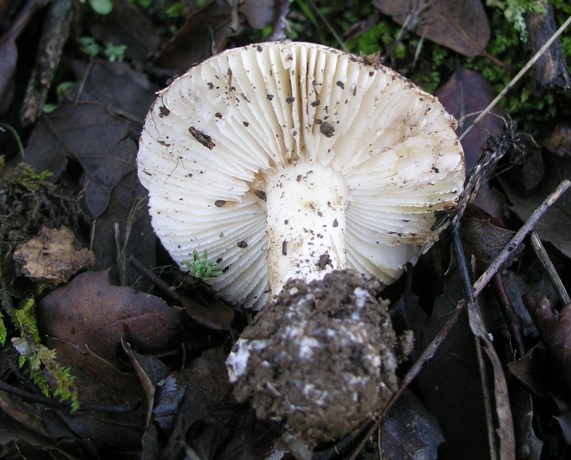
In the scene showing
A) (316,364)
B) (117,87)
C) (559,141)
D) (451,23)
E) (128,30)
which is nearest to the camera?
(316,364)

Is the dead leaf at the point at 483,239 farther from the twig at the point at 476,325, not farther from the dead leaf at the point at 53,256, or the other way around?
the dead leaf at the point at 53,256

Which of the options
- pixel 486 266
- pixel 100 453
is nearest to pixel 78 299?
pixel 100 453

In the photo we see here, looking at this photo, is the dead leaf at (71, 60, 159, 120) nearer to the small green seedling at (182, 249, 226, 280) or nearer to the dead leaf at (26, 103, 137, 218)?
the dead leaf at (26, 103, 137, 218)

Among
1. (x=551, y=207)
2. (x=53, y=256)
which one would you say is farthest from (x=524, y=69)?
(x=53, y=256)

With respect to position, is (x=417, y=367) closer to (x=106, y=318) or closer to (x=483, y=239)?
(x=483, y=239)

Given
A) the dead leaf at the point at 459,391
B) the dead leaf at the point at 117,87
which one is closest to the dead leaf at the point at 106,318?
the dead leaf at the point at 459,391

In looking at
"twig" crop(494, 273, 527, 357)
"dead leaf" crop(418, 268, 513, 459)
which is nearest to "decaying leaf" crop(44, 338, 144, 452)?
"dead leaf" crop(418, 268, 513, 459)
